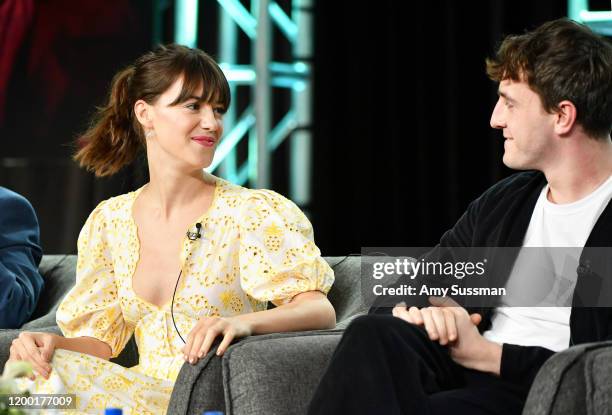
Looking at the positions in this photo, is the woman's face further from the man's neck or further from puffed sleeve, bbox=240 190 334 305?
the man's neck

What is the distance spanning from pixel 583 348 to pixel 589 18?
3.15 meters

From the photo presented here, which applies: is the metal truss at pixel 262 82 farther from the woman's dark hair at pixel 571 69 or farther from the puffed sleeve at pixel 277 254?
the woman's dark hair at pixel 571 69

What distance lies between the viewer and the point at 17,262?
9.00 feet

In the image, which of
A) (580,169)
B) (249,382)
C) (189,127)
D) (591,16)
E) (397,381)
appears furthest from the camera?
(591,16)

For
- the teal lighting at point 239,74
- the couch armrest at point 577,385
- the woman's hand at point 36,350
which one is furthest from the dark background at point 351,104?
the couch armrest at point 577,385

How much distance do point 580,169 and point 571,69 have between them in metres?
0.21

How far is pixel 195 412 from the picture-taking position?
6.17 ft

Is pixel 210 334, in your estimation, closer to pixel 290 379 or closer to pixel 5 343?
pixel 290 379

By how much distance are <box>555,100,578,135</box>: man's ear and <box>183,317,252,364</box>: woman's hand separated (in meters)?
0.76

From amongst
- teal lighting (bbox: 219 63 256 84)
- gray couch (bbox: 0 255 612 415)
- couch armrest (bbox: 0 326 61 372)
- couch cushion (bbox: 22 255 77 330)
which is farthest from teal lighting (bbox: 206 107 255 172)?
gray couch (bbox: 0 255 612 415)

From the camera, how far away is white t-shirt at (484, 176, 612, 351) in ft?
6.46

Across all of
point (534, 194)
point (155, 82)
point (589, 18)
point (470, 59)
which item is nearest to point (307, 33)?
point (470, 59)

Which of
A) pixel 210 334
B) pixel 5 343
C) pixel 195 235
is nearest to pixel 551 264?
pixel 210 334

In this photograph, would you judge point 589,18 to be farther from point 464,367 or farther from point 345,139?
point 464,367
